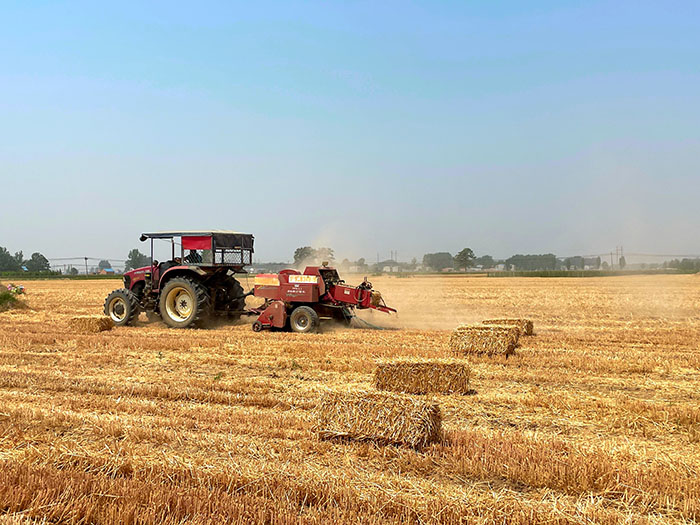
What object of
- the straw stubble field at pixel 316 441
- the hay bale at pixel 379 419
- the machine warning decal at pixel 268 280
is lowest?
the straw stubble field at pixel 316 441

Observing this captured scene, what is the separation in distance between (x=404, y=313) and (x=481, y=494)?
13660mm

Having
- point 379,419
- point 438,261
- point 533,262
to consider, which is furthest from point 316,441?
point 533,262

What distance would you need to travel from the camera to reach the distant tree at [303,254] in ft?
52.7

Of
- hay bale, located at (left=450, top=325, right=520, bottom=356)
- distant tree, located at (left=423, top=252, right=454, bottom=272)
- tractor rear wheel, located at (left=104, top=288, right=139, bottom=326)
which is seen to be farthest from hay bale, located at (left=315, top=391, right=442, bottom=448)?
distant tree, located at (left=423, top=252, right=454, bottom=272)

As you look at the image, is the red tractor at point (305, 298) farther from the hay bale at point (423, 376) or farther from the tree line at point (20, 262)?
the tree line at point (20, 262)

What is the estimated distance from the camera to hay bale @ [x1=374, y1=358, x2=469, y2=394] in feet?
22.7

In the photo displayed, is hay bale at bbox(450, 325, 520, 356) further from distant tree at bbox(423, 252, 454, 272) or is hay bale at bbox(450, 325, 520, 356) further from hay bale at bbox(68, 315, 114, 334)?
distant tree at bbox(423, 252, 454, 272)

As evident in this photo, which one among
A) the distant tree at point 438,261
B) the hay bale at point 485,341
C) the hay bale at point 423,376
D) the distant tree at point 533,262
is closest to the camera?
the hay bale at point 423,376

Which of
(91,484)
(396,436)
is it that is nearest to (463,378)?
(396,436)

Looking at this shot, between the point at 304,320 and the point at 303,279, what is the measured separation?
2.89ft

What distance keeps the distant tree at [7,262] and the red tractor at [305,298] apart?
92.2 meters

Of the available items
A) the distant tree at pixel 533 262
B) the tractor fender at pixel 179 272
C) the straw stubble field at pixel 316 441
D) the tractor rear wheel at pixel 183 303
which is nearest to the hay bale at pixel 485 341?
the straw stubble field at pixel 316 441

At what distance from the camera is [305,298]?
12883mm

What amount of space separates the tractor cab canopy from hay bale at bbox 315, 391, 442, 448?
888cm
